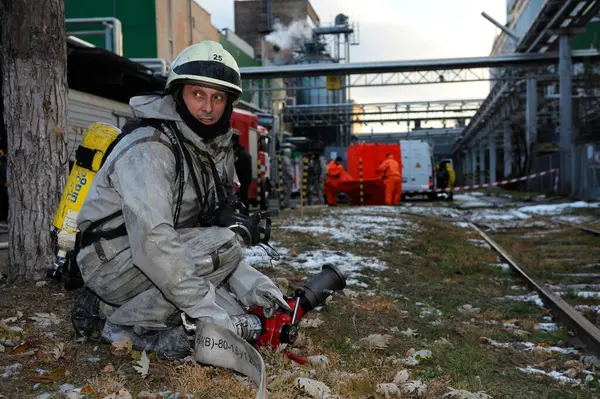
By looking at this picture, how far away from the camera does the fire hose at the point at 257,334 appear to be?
2988mm

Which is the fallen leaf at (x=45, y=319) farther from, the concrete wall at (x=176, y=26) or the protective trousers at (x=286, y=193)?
the concrete wall at (x=176, y=26)

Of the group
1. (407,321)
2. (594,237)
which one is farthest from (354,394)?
(594,237)

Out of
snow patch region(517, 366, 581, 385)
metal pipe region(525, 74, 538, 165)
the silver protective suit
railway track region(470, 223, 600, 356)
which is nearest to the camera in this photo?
the silver protective suit

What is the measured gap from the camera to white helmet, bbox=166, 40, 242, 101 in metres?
3.30

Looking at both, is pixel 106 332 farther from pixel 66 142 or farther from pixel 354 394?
pixel 66 142

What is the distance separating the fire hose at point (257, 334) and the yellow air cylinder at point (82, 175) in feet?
5.54

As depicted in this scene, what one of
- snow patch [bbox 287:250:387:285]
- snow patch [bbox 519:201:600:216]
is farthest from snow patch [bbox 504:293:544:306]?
snow patch [bbox 519:201:600:216]

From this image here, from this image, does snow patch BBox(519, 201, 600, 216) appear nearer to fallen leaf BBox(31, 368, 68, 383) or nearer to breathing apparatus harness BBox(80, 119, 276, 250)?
breathing apparatus harness BBox(80, 119, 276, 250)

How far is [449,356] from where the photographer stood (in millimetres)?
4148

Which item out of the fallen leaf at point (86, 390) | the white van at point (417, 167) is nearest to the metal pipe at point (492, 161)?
the white van at point (417, 167)

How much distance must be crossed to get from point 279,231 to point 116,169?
23.1 ft

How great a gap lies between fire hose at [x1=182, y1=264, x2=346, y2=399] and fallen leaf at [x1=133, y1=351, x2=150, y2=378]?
0.94 ft

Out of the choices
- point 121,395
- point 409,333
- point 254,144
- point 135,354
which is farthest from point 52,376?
point 254,144

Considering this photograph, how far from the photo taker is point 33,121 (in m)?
4.82
